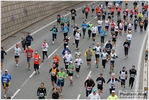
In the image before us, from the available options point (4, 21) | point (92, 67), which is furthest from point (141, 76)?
point (4, 21)

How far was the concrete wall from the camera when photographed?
31.6 meters

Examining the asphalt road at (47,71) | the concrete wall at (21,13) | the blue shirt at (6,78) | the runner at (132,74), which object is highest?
the concrete wall at (21,13)

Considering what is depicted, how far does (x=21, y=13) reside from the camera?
34.9 metres

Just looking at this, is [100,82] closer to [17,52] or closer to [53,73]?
[53,73]

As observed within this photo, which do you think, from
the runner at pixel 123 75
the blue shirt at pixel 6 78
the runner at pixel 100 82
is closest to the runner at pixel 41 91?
the blue shirt at pixel 6 78

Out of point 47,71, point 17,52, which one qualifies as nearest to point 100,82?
point 47,71

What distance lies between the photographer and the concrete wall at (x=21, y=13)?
31.6 meters

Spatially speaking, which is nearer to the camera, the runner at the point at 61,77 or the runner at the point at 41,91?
the runner at the point at 41,91

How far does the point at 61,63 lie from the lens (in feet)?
86.6

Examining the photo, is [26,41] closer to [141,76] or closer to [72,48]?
[72,48]

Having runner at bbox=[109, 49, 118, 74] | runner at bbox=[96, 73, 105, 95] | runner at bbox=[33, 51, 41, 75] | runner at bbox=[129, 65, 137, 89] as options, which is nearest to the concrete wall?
runner at bbox=[33, 51, 41, 75]

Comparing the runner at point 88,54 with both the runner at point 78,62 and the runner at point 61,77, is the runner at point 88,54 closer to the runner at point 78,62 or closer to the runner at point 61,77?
the runner at point 78,62

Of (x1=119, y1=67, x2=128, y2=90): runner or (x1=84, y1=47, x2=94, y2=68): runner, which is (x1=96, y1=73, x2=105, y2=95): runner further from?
(x1=84, y1=47, x2=94, y2=68): runner

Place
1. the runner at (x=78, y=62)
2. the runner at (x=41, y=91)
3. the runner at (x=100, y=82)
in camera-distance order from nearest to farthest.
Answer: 1. the runner at (x=41, y=91)
2. the runner at (x=100, y=82)
3. the runner at (x=78, y=62)
